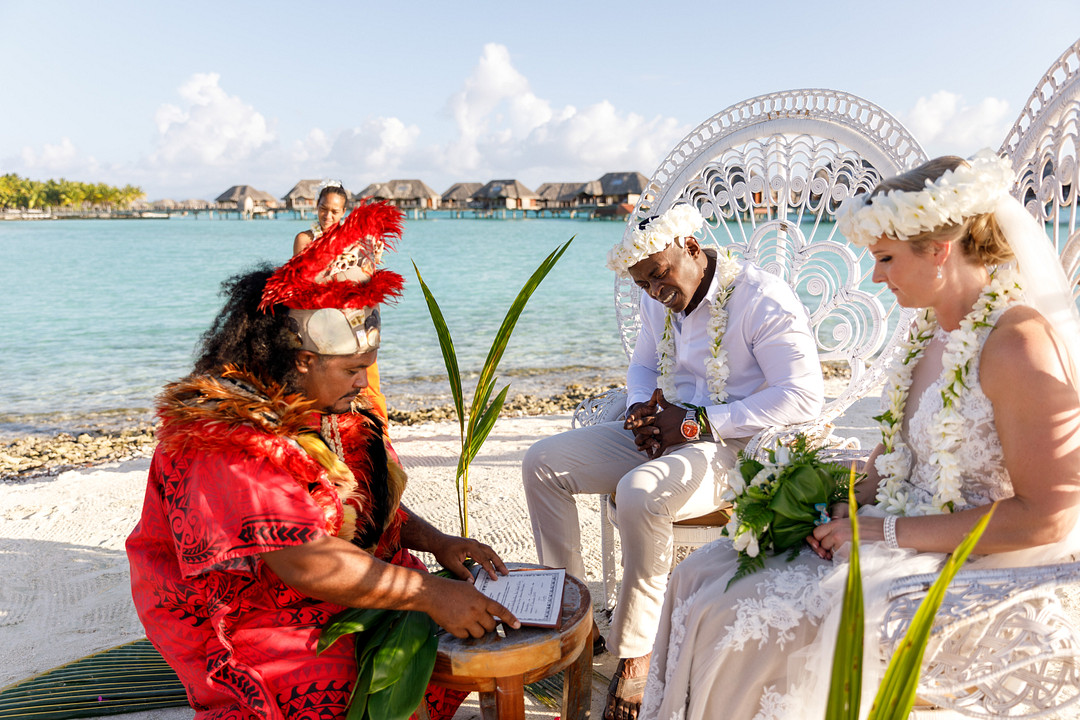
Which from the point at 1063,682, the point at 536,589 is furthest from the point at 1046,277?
A: the point at 536,589

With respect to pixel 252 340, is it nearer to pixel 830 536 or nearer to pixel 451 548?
pixel 451 548

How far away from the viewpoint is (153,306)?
19891 mm

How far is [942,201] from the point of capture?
1.91 m

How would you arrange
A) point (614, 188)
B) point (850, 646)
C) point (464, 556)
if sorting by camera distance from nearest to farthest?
point (850, 646) < point (464, 556) < point (614, 188)

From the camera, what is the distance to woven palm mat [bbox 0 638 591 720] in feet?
9.03

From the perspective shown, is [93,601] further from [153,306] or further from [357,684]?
[153,306]

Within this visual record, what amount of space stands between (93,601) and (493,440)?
3.57 m

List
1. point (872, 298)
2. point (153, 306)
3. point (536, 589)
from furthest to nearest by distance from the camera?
1. point (153, 306)
2. point (872, 298)
3. point (536, 589)

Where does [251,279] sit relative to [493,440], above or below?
above

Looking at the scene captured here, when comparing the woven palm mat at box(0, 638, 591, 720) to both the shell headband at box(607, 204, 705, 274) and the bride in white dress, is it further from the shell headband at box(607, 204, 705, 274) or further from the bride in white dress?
the shell headband at box(607, 204, 705, 274)

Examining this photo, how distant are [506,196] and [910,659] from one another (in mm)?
73366

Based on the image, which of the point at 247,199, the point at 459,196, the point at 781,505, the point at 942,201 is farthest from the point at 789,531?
the point at 247,199

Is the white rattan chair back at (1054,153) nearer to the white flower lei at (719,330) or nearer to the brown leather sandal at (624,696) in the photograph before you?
the white flower lei at (719,330)

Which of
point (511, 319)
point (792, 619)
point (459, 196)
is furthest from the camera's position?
point (459, 196)
